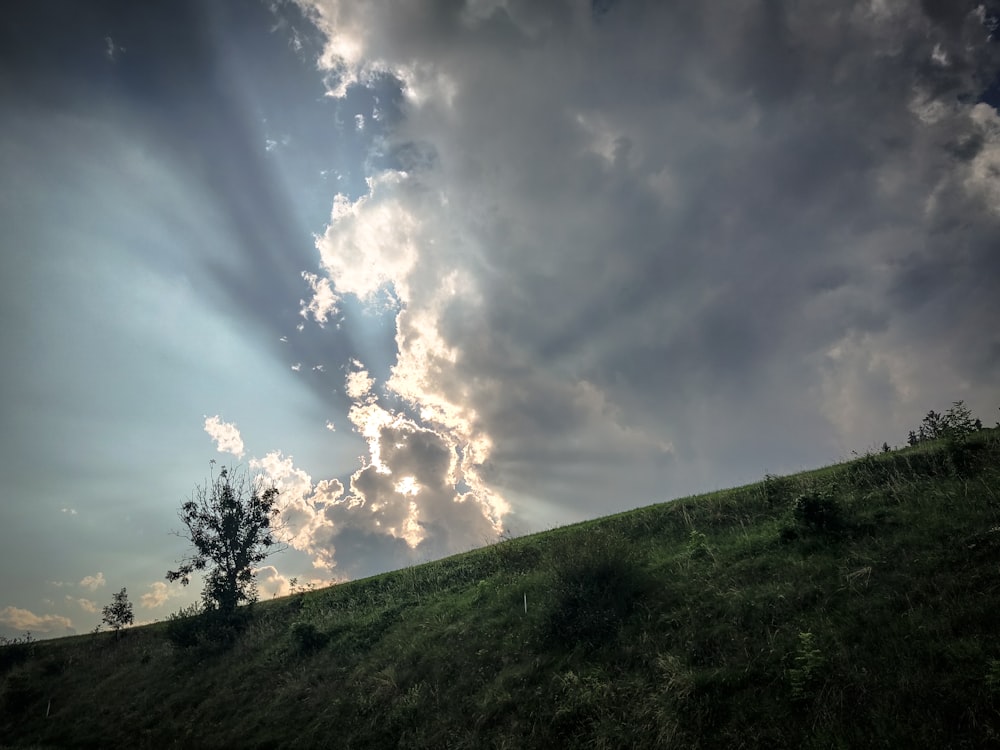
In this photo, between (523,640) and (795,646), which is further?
(523,640)

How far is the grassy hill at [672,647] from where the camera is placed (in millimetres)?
11062

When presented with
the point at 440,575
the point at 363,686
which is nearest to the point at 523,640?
the point at 363,686

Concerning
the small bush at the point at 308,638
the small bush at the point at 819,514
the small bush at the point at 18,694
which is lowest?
the small bush at the point at 18,694

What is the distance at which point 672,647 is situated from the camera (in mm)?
14961

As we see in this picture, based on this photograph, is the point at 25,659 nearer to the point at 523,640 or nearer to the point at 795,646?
the point at 523,640

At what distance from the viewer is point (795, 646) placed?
12797 millimetres

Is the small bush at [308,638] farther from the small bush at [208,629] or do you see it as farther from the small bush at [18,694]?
the small bush at [18,694]

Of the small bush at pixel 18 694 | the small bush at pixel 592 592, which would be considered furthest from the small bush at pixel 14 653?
the small bush at pixel 592 592

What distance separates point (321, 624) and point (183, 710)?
7598mm

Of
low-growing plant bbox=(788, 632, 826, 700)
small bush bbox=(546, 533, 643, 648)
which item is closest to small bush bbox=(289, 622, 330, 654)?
small bush bbox=(546, 533, 643, 648)

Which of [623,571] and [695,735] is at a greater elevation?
[623,571]

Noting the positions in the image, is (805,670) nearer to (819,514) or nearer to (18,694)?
(819,514)

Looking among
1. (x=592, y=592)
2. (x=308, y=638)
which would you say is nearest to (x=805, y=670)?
(x=592, y=592)

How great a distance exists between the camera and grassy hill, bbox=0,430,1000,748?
436 inches
